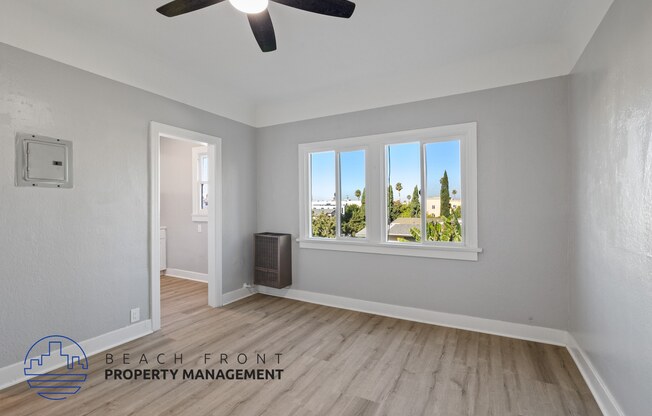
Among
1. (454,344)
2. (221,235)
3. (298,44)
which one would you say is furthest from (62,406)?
(298,44)

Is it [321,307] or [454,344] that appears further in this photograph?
[321,307]

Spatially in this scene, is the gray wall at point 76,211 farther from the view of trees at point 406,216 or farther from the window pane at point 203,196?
the view of trees at point 406,216

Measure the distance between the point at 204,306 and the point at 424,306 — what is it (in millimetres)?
2739

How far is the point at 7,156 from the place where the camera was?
2.19 meters

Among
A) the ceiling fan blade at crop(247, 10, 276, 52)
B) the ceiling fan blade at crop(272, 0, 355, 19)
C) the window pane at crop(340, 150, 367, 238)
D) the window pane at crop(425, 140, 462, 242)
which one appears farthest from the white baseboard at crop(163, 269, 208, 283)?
the ceiling fan blade at crop(272, 0, 355, 19)

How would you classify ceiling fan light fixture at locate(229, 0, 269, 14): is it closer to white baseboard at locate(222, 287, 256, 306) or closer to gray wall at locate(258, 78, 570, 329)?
gray wall at locate(258, 78, 570, 329)

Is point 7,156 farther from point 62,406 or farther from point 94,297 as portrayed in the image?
point 62,406

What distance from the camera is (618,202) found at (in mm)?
1735

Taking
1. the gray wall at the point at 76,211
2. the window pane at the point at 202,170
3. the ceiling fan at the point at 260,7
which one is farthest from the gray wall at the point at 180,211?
the ceiling fan at the point at 260,7

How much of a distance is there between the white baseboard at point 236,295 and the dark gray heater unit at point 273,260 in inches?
7.4

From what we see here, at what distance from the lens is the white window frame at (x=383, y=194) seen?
3.15m

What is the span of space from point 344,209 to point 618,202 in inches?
106

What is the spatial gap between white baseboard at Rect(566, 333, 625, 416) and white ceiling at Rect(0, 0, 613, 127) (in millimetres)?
2378

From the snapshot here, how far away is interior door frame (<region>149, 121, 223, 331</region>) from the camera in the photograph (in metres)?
3.14
